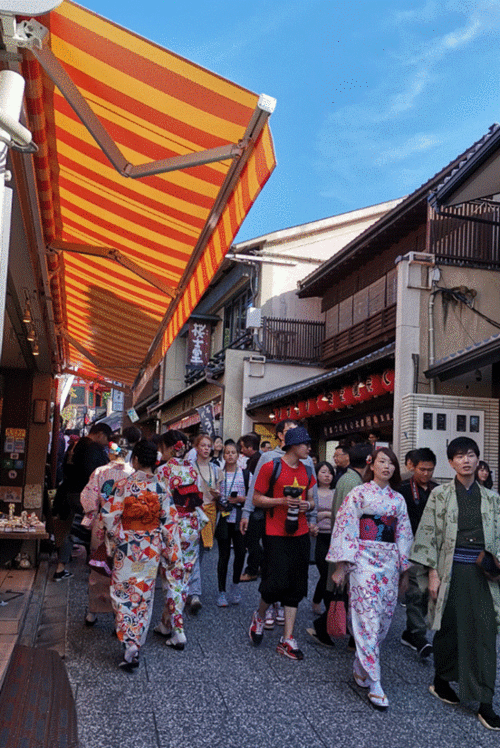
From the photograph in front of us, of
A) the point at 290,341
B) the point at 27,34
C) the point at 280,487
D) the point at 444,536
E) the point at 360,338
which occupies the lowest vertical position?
the point at 444,536

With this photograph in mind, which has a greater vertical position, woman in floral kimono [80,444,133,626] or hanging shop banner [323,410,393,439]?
hanging shop banner [323,410,393,439]

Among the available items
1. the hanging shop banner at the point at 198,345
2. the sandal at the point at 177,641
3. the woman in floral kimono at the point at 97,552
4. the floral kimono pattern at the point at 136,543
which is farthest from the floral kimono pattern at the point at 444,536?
the hanging shop banner at the point at 198,345

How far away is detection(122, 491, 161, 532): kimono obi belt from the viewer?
5.63 metres

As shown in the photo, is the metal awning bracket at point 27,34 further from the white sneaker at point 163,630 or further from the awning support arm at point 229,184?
the white sneaker at point 163,630

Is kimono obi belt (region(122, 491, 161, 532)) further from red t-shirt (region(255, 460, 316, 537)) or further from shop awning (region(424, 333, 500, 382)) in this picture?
shop awning (region(424, 333, 500, 382))

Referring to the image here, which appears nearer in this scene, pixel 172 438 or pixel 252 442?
pixel 172 438

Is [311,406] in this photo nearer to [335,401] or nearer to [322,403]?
[322,403]

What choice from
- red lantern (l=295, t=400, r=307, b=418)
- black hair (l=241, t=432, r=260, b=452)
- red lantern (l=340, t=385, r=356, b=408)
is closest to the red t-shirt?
black hair (l=241, t=432, r=260, b=452)

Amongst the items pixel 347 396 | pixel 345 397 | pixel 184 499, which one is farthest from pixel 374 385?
pixel 184 499

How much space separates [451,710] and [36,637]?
3.53 m

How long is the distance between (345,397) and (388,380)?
83.0 inches

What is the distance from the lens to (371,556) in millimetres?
5160

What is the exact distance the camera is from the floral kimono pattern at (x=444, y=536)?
4906 millimetres

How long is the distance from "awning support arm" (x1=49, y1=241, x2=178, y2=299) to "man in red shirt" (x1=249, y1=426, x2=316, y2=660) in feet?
6.59
